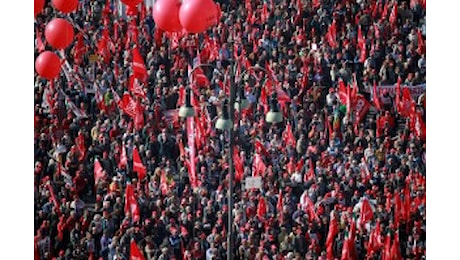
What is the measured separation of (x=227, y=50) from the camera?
647cm

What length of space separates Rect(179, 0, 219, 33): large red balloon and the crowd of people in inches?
35.4

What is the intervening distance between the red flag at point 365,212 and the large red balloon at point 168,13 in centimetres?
189

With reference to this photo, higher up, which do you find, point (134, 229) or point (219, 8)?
point (219, 8)

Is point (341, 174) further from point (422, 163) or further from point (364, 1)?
point (364, 1)

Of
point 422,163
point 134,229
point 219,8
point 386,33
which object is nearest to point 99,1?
point 219,8

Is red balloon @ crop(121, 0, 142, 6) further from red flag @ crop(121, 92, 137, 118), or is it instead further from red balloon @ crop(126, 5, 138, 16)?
red flag @ crop(121, 92, 137, 118)

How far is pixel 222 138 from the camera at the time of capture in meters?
6.45

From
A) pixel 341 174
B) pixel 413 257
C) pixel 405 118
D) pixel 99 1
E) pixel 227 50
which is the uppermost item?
pixel 99 1

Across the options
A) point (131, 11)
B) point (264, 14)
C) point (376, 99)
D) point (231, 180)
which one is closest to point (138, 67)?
point (131, 11)

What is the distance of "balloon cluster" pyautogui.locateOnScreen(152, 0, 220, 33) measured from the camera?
5340 millimetres

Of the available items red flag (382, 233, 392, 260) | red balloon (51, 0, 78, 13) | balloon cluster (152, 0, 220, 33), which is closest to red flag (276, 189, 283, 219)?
red flag (382, 233, 392, 260)

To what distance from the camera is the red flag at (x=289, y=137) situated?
6410mm

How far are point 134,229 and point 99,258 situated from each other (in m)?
0.35

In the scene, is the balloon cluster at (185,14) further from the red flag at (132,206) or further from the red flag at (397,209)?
the red flag at (397,209)
